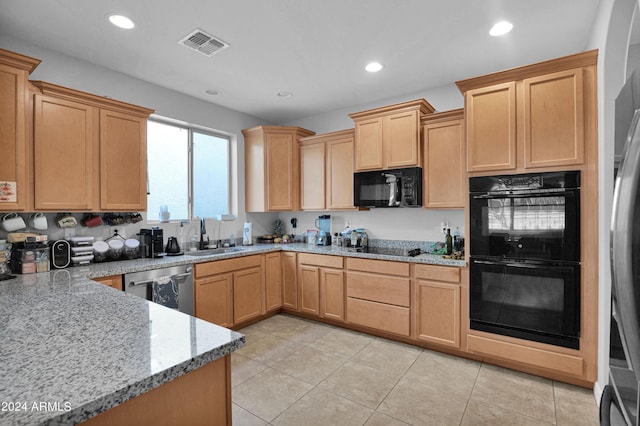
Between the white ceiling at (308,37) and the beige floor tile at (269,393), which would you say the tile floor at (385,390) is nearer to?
the beige floor tile at (269,393)

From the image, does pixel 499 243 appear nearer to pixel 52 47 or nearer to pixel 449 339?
pixel 449 339

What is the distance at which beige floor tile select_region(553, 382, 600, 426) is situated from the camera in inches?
79.4

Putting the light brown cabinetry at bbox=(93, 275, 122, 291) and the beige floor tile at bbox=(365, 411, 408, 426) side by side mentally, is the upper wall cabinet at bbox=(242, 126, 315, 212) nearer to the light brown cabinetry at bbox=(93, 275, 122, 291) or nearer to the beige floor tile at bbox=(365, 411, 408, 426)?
the light brown cabinetry at bbox=(93, 275, 122, 291)

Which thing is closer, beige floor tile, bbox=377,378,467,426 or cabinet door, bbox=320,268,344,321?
beige floor tile, bbox=377,378,467,426

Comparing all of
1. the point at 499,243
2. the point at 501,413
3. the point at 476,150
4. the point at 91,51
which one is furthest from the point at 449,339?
the point at 91,51

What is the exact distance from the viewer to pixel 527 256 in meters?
2.48

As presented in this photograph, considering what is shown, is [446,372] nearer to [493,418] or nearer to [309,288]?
[493,418]

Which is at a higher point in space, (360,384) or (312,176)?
(312,176)

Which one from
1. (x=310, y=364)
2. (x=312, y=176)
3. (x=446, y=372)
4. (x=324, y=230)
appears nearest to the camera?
(x=446, y=372)

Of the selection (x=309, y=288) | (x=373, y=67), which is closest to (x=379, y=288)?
(x=309, y=288)

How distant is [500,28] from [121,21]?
2.89 meters

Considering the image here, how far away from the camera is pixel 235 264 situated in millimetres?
3545

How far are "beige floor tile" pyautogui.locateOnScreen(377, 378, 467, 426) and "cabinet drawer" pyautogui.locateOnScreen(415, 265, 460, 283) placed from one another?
0.93 metres

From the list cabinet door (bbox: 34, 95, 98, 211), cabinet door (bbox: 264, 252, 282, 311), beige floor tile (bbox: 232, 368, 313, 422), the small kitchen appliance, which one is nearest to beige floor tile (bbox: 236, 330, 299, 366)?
beige floor tile (bbox: 232, 368, 313, 422)
